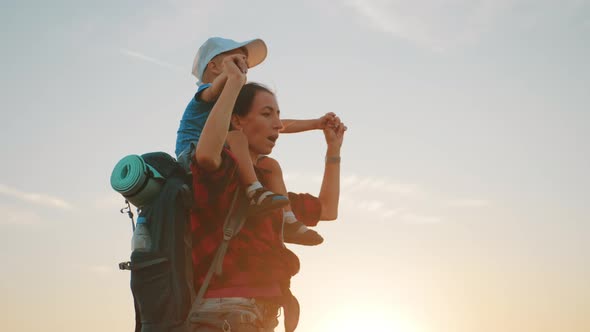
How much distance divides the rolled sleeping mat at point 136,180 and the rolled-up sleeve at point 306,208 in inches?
62.3

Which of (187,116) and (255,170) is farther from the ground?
(187,116)

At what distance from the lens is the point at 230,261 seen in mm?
4016

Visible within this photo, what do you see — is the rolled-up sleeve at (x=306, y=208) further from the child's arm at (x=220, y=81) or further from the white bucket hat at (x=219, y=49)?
the white bucket hat at (x=219, y=49)

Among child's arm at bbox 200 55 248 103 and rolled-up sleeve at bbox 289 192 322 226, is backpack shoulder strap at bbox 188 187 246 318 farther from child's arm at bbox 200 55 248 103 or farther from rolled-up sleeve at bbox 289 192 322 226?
rolled-up sleeve at bbox 289 192 322 226

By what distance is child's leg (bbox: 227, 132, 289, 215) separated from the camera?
13.7 ft

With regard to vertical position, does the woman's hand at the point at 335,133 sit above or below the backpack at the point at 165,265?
above

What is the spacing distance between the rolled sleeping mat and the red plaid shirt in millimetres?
243

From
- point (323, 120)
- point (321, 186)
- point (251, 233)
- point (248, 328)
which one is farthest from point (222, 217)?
point (323, 120)

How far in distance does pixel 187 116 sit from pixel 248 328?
2075 mm

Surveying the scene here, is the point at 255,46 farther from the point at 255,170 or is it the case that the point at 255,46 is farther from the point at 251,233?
the point at 251,233

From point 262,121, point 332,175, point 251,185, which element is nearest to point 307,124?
point 332,175

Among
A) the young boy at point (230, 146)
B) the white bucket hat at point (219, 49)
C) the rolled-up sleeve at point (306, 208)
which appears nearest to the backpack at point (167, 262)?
the young boy at point (230, 146)

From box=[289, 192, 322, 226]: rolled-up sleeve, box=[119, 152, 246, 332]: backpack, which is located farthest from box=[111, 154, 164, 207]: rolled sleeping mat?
box=[289, 192, 322, 226]: rolled-up sleeve

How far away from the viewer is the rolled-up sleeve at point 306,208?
527 centimetres
